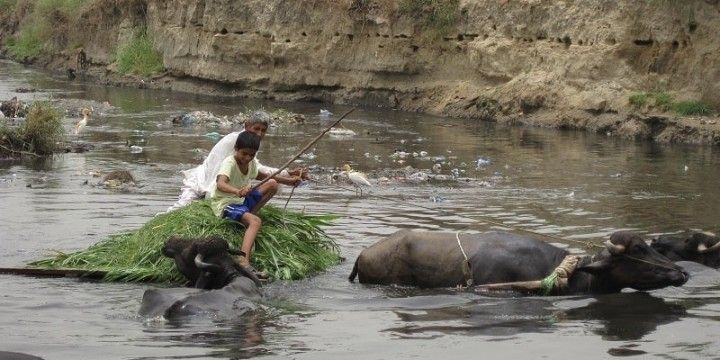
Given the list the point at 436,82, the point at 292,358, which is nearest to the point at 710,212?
the point at 292,358

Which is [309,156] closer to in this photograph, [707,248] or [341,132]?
[341,132]

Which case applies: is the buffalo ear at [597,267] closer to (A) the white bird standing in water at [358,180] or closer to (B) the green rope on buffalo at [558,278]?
(B) the green rope on buffalo at [558,278]

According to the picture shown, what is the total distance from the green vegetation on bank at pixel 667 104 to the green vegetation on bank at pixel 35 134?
12.2 metres

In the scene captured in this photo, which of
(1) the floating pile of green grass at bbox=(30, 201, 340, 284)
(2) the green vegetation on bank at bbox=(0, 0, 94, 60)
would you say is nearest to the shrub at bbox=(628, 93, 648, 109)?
(1) the floating pile of green grass at bbox=(30, 201, 340, 284)

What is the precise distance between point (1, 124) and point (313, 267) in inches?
464

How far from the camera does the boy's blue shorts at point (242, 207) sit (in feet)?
34.6

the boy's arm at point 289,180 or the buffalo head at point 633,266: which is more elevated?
the boy's arm at point 289,180

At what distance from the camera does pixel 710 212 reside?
613 inches

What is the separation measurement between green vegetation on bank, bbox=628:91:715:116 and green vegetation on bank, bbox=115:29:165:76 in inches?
831

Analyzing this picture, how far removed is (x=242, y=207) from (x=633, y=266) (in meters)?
3.33

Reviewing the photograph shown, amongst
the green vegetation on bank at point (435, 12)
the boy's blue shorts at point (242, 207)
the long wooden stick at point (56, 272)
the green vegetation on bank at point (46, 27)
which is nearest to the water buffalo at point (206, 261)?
the boy's blue shorts at point (242, 207)

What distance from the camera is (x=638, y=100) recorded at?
26.0m

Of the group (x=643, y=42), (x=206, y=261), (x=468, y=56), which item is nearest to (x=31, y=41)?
(x=468, y=56)

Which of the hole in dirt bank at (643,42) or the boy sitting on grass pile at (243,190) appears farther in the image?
the hole in dirt bank at (643,42)
